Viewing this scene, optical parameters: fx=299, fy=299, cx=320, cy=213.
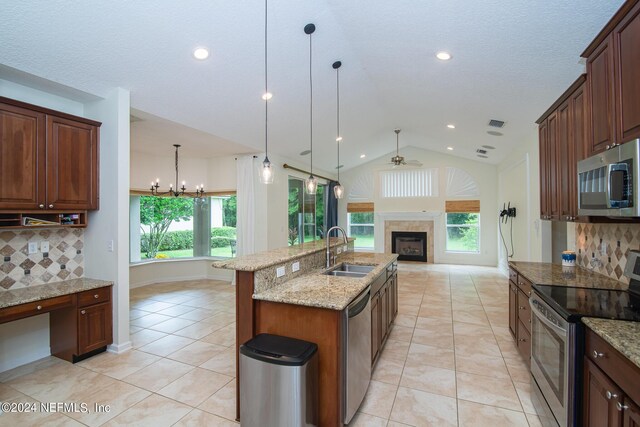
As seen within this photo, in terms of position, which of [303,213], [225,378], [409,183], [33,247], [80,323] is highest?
[409,183]

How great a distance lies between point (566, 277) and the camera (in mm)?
2650

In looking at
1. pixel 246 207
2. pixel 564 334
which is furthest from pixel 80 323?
pixel 564 334

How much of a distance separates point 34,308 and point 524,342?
4.53m

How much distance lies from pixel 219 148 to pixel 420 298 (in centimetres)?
465

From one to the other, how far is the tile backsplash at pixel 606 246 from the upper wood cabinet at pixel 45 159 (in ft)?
16.5

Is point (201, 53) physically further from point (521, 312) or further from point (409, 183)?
point (409, 183)

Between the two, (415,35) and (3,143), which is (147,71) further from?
(415,35)

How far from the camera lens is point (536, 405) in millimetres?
2248

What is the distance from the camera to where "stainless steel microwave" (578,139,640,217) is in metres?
1.60

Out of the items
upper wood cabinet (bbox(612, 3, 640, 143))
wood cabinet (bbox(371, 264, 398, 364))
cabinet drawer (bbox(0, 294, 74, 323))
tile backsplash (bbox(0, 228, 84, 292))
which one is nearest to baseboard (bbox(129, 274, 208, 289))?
tile backsplash (bbox(0, 228, 84, 292))

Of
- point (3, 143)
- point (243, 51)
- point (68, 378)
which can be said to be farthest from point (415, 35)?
point (68, 378)

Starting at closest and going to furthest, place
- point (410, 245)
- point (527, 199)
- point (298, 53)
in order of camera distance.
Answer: point (298, 53) → point (527, 199) → point (410, 245)

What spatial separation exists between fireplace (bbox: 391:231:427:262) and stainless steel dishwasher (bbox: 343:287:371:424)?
7.09 metres

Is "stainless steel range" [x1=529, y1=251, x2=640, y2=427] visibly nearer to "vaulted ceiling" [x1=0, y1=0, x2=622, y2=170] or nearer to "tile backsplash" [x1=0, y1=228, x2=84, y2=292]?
"vaulted ceiling" [x1=0, y1=0, x2=622, y2=170]
